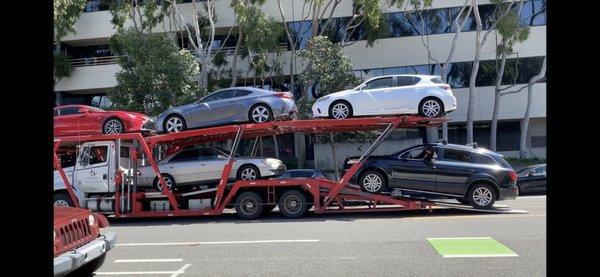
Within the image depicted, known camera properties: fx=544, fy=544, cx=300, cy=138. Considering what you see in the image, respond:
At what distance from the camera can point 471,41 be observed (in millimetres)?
30109

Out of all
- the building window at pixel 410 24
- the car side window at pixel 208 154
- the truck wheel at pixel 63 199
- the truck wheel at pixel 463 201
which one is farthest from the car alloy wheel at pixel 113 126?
the building window at pixel 410 24

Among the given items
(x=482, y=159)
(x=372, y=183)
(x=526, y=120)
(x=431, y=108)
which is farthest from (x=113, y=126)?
(x=526, y=120)

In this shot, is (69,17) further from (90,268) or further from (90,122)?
(90,268)

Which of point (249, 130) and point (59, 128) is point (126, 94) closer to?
point (59, 128)

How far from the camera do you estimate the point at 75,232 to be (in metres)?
6.47

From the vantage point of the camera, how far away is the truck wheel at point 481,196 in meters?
13.0

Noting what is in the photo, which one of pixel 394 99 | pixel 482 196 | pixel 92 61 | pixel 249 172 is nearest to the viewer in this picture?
pixel 482 196

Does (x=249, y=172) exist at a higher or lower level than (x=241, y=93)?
lower

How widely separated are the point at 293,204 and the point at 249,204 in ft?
3.54

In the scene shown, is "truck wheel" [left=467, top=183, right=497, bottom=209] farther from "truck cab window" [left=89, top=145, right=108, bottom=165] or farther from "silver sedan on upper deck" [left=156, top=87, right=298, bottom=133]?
"truck cab window" [left=89, top=145, right=108, bottom=165]

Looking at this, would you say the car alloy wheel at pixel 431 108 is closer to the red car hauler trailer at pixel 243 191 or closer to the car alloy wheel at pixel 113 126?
the red car hauler trailer at pixel 243 191
